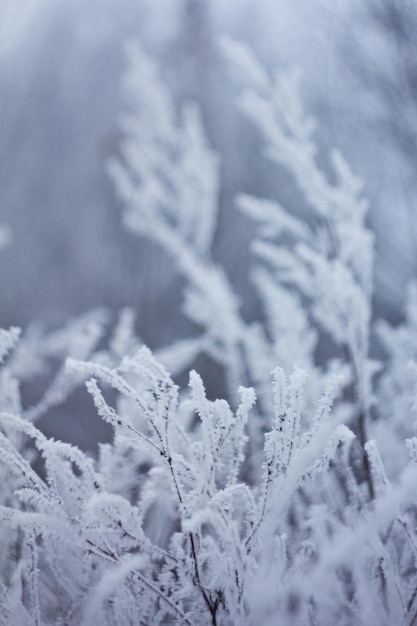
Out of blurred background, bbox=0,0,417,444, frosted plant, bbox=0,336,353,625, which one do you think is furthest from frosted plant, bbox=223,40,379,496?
blurred background, bbox=0,0,417,444

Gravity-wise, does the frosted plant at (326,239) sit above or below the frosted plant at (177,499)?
above

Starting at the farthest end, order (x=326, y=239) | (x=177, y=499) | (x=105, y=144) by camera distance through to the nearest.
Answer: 1. (x=105, y=144)
2. (x=326, y=239)
3. (x=177, y=499)

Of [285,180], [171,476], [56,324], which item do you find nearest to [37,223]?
[56,324]

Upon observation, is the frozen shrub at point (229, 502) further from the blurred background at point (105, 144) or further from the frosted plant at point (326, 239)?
the blurred background at point (105, 144)

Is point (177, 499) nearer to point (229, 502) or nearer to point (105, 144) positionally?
point (229, 502)

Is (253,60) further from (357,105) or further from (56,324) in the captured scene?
(56,324)

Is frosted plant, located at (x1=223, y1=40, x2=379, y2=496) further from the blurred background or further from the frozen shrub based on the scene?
the blurred background

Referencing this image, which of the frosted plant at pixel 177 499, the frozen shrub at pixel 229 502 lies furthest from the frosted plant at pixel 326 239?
the frosted plant at pixel 177 499

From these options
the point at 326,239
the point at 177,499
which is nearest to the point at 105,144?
the point at 326,239
